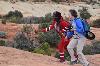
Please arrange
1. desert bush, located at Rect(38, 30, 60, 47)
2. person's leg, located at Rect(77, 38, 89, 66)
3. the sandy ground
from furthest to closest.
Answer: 1. desert bush, located at Rect(38, 30, 60, 47)
2. the sandy ground
3. person's leg, located at Rect(77, 38, 89, 66)

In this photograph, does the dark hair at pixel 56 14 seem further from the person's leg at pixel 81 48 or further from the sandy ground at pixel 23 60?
the sandy ground at pixel 23 60

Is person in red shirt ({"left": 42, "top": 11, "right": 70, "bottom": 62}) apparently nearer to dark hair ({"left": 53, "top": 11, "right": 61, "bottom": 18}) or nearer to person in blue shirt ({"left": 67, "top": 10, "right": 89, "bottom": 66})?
dark hair ({"left": 53, "top": 11, "right": 61, "bottom": 18})

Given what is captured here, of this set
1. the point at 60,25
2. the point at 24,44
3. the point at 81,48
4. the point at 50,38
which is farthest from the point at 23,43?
the point at 81,48

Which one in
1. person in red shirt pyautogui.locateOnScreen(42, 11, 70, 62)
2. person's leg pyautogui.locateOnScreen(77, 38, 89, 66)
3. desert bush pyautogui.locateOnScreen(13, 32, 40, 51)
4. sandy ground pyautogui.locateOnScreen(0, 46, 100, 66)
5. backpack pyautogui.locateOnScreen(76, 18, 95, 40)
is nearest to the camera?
backpack pyautogui.locateOnScreen(76, 18, 95, 40)

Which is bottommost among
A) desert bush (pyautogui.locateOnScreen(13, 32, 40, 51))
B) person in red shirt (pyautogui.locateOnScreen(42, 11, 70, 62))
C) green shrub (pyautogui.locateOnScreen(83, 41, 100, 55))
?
green shrub (pyautogui.locateOnScreen(83, 41, 100, 55))

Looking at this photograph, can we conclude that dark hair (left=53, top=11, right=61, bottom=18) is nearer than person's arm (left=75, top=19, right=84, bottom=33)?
No

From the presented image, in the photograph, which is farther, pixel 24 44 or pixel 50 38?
pixel 50 38

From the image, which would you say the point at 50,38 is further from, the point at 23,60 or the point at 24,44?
the point at 23,60

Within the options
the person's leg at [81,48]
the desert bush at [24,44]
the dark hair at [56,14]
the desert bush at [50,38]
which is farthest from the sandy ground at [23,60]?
the desert bush at [50,38]

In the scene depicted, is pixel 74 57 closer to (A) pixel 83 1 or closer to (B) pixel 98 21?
(B) pixel 98 21

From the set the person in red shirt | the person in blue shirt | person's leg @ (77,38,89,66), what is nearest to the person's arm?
the person in blue shirt

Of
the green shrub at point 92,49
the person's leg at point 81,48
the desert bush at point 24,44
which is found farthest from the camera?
the desert bush at point 24,44

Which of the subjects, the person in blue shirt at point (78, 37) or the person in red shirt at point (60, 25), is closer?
the person in blue shirt at point (78, 37)

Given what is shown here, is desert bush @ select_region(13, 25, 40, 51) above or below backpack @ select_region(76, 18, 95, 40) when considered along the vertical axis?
below
